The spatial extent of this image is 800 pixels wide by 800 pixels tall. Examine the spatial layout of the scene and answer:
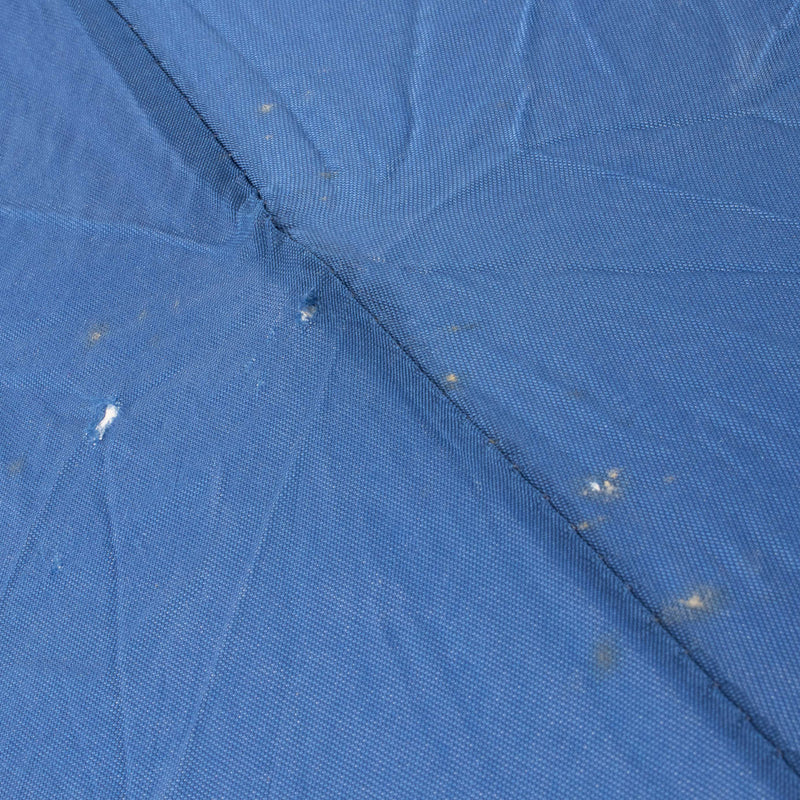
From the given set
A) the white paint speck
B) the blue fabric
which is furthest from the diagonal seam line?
the white paint speck

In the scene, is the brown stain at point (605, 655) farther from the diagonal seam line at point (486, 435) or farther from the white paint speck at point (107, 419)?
the white paint speck at point (107, 419)

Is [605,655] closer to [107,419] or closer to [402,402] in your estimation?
[402,402]

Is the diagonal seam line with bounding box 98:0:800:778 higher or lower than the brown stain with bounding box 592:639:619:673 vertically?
higher

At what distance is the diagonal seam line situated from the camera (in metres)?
0.65

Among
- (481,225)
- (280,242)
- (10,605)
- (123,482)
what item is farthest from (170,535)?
(481,225)

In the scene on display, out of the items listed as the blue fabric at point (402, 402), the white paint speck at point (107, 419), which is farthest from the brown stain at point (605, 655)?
the white paint speck at point (107, 419)

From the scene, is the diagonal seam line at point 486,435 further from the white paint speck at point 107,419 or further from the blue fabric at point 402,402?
the white paint speck at point 107,419

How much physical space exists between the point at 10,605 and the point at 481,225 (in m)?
0.63

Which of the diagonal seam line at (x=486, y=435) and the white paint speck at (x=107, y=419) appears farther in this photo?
the white paint speck at (x=107, y=419)

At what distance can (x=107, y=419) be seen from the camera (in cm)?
81

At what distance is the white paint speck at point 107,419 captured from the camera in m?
0.81

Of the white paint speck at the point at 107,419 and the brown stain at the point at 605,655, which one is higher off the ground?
the white paint speck at the point at 107,419

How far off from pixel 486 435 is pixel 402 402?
91mm

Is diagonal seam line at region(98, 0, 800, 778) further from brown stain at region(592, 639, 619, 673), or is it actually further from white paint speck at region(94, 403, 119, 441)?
white paint speck at region(94, 403, 119, 441)
